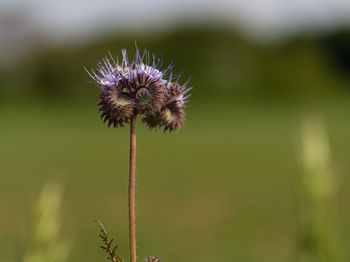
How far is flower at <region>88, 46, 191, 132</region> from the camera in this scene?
2.29 meters

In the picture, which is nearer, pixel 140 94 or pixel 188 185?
pixel 140 94

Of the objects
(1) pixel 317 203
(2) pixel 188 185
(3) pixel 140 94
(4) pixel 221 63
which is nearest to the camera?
(3) pixel 140 94

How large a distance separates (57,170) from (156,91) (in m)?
24.1

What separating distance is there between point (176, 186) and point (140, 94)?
1962cm

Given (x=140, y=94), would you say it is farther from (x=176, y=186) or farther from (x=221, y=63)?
(x=221, y=63)

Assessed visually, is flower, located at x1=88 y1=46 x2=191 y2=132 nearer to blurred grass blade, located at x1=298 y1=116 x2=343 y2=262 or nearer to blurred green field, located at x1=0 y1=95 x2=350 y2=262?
blurred green field, located at x1=0 y1=95 x2=350 y2=262

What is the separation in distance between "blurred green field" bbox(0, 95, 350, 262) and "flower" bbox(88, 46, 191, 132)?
1.26 feet

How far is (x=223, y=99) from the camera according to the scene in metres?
77.3

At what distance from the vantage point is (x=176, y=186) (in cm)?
2183

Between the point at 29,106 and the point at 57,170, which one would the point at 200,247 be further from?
the point at 29,106

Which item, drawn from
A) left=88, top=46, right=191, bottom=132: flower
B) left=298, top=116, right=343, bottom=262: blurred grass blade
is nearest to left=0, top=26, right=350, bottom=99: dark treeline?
left=298, top=116, right=343, bottom=262: blurred grass blade

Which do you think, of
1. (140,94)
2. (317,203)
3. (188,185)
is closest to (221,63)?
(188,185)

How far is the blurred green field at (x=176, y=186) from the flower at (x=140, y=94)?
384 mm

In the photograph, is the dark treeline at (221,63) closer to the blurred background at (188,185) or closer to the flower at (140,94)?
the blurred background at (188,185)
